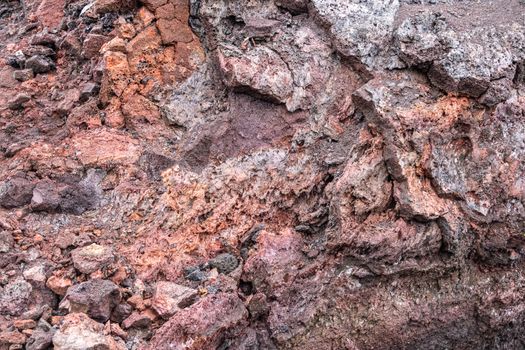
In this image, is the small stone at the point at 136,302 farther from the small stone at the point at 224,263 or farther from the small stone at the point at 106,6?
the small stone at the point at 106,6

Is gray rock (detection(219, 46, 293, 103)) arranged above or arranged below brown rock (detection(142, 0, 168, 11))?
below

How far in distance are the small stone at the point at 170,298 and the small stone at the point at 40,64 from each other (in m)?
2.31

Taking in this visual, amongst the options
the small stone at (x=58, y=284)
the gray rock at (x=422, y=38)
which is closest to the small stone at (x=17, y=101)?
the small stone at (x=58, y=284)

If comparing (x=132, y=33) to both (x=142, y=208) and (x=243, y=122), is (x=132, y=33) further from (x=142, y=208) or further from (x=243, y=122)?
(x=142, y=208)

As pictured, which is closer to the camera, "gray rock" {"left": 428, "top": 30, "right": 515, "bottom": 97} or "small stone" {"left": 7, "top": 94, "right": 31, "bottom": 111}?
"gray rock" {"left": 428, "top": 30, "right": 515, "bottom": 97}

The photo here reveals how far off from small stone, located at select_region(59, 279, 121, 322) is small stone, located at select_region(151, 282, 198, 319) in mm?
295

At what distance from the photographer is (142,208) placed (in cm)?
457

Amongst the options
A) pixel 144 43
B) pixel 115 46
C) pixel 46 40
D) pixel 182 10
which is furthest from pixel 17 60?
pixel 182 10

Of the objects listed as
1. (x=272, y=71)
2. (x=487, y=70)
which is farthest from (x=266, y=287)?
(x=487, y=70)

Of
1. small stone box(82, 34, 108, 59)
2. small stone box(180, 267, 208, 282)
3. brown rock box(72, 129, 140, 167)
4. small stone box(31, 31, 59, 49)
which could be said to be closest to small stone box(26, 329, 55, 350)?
small stone box(180, 267, 208, 282)

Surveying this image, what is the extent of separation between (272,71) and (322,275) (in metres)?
1.77

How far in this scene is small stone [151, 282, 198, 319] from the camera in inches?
155

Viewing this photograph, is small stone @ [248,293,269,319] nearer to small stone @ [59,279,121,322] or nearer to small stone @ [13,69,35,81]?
small stone @ [59,279,121,322]

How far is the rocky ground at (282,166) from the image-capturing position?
14.3 feet
